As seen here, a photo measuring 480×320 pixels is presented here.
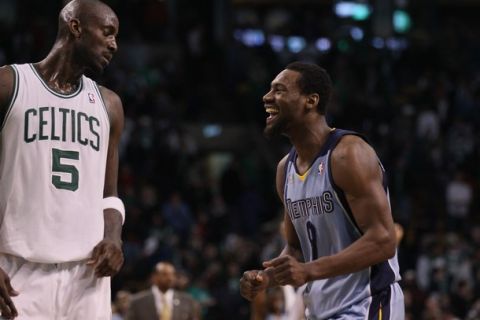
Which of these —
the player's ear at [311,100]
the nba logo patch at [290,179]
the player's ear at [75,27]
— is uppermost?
the player's ear at [75,27]

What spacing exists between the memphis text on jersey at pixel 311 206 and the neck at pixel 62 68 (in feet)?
4.09

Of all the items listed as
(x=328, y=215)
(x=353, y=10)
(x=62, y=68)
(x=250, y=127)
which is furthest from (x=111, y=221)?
(x=353, y=10)

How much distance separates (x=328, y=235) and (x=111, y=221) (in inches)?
41.8

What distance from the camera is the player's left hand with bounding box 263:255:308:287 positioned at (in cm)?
498

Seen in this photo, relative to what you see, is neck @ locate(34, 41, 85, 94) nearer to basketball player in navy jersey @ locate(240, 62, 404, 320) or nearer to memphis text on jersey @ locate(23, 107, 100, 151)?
memphis text on jersey @ locate(23, 107, 100, 151)

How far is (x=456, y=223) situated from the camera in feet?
58.0

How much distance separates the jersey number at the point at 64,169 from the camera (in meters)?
5.17

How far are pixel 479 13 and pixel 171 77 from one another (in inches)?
410

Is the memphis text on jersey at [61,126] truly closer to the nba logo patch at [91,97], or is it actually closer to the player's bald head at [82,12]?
the nba logo patch at [91,97]

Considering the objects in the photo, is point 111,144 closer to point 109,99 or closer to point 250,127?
point 109,99

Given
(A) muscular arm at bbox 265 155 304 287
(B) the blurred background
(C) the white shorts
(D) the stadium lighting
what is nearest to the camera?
(C) the white shorts

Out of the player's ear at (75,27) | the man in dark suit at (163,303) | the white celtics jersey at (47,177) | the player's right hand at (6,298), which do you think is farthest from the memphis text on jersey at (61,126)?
the man in dark suit at (163,303)

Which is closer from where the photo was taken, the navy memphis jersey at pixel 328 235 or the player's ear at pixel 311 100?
the navy memphis jersey at pixel 328 235

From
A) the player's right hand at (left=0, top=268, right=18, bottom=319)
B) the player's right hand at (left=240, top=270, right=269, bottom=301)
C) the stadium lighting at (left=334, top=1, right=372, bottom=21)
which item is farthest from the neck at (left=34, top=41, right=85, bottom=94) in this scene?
the stadium lighting at (left=334, top=1, right=372, bottom=21)
